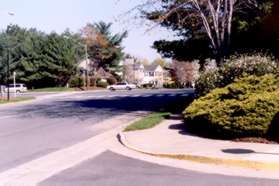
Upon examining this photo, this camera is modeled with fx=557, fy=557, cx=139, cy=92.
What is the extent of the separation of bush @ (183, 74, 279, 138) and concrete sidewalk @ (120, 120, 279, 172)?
1.39 ft

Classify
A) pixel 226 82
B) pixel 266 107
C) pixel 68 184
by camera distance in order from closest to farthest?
1. pixel 68 184
2. pixel 266 107
3. pixel 226 82

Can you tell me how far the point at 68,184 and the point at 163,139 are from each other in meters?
5.47

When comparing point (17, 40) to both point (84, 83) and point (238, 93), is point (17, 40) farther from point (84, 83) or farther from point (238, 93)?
point (238, 93)

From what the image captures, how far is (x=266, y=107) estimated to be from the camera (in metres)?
13.5

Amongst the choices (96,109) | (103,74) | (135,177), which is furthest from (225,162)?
(103,74)

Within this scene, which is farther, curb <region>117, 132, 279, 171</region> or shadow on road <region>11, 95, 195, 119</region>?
shadow on road <region>11, 95, 195, 119</region>

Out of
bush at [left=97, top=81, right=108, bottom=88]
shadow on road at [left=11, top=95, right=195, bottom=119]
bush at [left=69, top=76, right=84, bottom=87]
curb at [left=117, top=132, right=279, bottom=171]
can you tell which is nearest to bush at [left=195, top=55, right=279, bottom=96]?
shadow on road at [left=11, top=95, right=195, bottom=119]

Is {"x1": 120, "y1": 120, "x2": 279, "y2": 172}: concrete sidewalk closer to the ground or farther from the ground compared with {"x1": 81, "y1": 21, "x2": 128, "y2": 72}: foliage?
closer to the ground

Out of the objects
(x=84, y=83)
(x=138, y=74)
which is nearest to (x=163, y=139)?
(x=84, y=83)

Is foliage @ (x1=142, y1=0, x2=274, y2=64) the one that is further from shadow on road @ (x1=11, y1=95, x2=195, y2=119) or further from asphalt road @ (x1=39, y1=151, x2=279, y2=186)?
asphalt road @ (x1=39, y1=151, x2=279, y2=186)

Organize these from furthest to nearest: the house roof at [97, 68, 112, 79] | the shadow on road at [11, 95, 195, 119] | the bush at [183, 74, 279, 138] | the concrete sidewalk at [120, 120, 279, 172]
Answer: the house roof at [97, 68, 112, 79]
the shadow on road at [11, 95, 195, 119]
the bush at [183, 74, 279, 138]
the concrete sidewalk at [120, 120, 279, 172]

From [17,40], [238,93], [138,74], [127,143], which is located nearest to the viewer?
[127,143]

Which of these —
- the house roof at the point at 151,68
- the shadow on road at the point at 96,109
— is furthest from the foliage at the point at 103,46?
the shadow on road at the point at 96,109

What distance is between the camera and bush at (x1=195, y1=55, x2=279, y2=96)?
18656 millimetres
